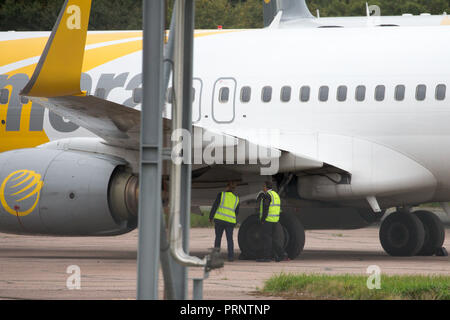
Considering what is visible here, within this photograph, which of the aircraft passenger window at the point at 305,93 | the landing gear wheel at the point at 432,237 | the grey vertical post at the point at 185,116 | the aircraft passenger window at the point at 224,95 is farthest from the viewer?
the landing gear wheel at the point at 432,237

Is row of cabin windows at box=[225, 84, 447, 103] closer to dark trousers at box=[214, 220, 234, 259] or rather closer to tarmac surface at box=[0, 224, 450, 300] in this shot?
dark trousers at box=[214, 220, 234, 259]

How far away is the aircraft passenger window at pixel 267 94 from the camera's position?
1705 centimetres

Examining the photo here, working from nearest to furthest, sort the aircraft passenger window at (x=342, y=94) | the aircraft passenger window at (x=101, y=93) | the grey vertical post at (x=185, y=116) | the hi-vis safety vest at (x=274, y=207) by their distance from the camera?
the grey vertical post at (x=185, y=116) < the hi-vis safety vest at (x=274, y=207) < the aircraft passenger window at (x=342, y=94) < the aircraft passenger window at (x=101, y=93)

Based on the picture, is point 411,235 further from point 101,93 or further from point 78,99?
point 78,99

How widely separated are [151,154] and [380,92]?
966 cm

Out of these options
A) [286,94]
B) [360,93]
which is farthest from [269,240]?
[360,93]

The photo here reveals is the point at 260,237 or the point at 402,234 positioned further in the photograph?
A: the point at 402,234

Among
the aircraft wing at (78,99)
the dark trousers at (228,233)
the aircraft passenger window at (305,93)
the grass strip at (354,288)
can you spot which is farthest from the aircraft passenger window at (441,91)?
the grass strip at (354,288)

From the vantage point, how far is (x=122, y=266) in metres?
15.6

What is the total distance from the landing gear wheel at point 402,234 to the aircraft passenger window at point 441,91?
2907 mm

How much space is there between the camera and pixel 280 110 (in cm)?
1700

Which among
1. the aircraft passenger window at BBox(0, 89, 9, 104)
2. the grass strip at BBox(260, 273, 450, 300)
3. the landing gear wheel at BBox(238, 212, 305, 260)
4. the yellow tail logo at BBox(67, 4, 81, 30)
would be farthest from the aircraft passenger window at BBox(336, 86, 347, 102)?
the yellow tail logo at BBox(67, 4, 81, 30)

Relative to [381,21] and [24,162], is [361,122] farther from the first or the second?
[381,21]

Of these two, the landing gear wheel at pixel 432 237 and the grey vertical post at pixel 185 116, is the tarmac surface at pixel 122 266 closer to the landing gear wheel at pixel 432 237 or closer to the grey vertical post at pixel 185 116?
the landing gear wheel at pixel 432 237
